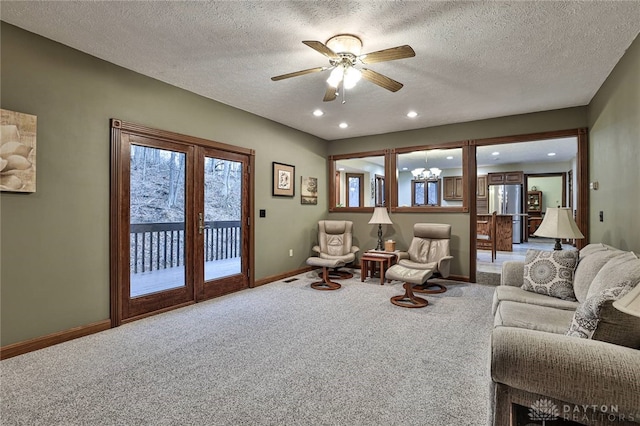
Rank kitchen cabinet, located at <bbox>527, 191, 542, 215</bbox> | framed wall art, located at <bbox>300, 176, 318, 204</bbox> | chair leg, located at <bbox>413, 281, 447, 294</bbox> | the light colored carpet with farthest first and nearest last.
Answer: kitchen cabinet, located at <bbox>527, 191, 542, 215</bbox>
framed wall art, located at <bbox>300, 176, 318, 204</bbox>
chair leg, located at <bbox>413, 281, 447, 294</bbox>
the light colored carpet

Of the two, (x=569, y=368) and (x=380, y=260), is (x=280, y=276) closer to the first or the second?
(x=380, y=260)

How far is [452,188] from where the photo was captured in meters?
10.3

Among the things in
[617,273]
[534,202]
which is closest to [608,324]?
[617,273]

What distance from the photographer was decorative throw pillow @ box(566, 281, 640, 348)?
129 cm

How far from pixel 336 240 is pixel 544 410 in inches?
171

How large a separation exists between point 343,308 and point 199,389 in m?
1.98

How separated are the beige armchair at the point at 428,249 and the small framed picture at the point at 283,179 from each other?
216cm

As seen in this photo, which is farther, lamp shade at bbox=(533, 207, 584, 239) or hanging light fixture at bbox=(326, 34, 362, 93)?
lamp shade at bbox=(533, 207, 584, 239)

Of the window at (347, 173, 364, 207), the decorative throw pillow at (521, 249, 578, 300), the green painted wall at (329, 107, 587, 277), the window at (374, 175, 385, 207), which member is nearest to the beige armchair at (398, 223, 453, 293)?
the green painted wall at (329, 107, 587, 277)

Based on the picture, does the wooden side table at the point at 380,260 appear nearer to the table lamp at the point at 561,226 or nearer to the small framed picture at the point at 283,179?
the small framed picture at the point at 283,179

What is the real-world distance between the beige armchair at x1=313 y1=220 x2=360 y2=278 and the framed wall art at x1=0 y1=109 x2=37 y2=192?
386cm

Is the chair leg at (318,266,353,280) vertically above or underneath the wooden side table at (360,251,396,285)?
underneath

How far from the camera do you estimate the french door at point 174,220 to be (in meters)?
3.23

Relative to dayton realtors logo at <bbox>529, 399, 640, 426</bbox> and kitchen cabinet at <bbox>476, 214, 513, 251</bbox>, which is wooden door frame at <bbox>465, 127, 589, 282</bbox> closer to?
kitchen cabinet at <bbox>476, 214, 513, 251</bbox>
